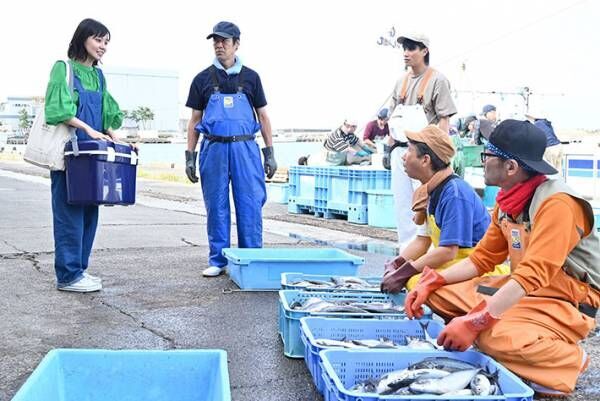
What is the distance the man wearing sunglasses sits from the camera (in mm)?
5695

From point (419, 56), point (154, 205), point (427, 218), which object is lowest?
point (154, 205)

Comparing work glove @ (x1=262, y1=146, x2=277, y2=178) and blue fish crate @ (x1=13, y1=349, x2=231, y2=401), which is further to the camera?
work glove @ (x1=262, y1=146, x2=277, y2=178)

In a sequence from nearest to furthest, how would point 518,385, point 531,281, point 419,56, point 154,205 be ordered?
point 518,385
point 531,281
point 419,56
point 154,205

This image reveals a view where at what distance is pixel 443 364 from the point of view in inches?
113

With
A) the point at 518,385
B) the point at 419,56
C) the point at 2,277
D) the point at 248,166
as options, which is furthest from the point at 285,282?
the point at 2,277

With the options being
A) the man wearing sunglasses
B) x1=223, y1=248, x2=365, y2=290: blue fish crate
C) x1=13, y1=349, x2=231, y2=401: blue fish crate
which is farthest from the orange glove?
the man wearing sunglasses

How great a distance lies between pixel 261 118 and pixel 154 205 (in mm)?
7793

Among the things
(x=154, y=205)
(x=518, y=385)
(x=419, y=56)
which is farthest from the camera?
(x=154, y=205)

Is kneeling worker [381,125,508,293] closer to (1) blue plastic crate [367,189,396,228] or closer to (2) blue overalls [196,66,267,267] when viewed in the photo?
(2) blue overalls [196,66,267,267]

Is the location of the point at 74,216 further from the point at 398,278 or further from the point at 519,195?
the point at 519,195

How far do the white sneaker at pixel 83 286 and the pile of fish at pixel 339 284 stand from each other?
1.76 metres

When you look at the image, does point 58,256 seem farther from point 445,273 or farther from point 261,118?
point 445,273

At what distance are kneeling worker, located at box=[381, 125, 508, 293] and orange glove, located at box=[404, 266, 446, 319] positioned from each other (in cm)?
21

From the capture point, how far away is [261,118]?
20.0ft
